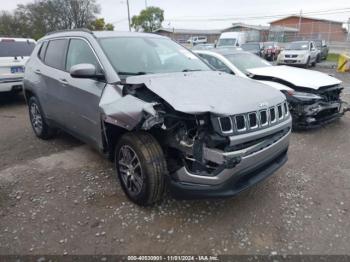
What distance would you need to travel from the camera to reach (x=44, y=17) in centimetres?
4284

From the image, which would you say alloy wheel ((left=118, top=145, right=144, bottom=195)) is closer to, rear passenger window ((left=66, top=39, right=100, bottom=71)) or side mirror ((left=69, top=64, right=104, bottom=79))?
side mirror ((left=69, top=64, right=104, bottom=79))

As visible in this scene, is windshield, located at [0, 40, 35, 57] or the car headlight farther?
windshield, located at [0, 40, 35, 57]

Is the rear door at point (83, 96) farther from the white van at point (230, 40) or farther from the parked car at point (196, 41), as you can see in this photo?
the parked car at point (196, 41)

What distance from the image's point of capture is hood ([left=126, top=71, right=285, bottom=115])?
8.17 ft

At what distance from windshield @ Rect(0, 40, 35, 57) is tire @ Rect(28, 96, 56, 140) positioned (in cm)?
330

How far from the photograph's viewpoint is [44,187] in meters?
3.58

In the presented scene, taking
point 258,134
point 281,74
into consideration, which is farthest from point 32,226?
point 281,74

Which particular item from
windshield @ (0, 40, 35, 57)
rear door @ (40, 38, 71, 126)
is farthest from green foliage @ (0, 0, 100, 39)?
rear door @ (40, 38, 71, 126)

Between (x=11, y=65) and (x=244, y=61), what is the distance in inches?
232

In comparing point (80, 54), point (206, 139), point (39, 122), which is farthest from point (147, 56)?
point (39, 122)

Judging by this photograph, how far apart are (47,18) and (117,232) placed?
157ft

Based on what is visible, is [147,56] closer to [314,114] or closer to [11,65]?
[314,114]

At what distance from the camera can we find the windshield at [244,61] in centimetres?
639

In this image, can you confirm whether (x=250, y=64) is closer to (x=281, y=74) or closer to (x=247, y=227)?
(x=281, y=74)
